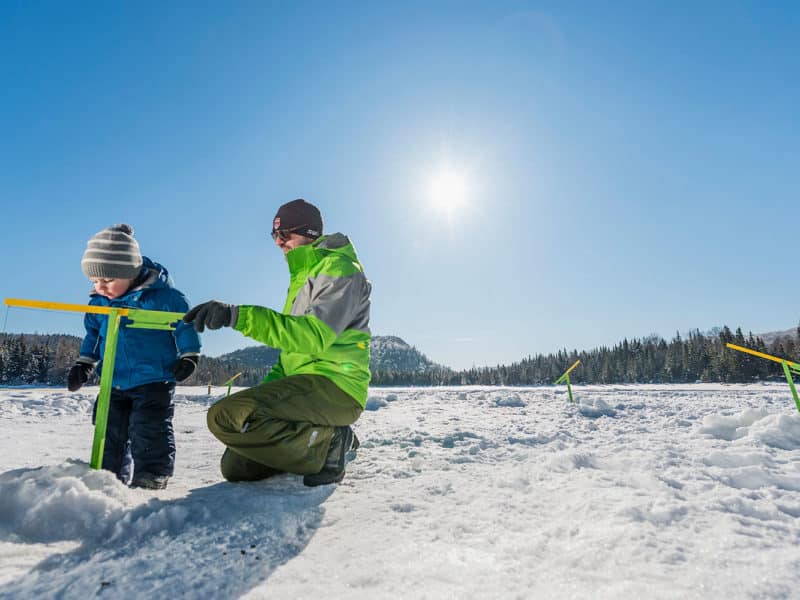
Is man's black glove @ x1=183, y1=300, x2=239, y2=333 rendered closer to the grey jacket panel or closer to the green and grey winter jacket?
the green and grey winter jacket

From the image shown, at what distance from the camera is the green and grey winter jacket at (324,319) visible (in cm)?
203

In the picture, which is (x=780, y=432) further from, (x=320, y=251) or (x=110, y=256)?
(x=110, y=256)

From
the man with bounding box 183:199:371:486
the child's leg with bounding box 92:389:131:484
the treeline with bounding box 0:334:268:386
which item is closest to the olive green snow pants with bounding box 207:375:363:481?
the man with bounding box 183:199:371:486

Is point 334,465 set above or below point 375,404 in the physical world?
above

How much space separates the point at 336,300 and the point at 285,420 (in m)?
0.70

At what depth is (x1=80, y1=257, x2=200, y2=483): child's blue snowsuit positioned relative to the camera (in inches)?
99.7

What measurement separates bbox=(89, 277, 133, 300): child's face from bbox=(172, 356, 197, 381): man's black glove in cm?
65

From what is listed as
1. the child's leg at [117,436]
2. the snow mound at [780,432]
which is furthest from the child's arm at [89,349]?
the snow mound at [780,432]

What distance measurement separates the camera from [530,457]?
288 cm

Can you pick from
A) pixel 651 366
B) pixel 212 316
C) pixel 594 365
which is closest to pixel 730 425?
pixel 212 316

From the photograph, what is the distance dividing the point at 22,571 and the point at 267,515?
0.76 meters

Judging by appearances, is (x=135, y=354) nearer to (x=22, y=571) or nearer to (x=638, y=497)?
(x=22, y=571)

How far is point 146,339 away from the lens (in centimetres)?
273

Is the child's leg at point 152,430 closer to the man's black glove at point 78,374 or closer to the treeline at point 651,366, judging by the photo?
the man's black glove at point 78,374
